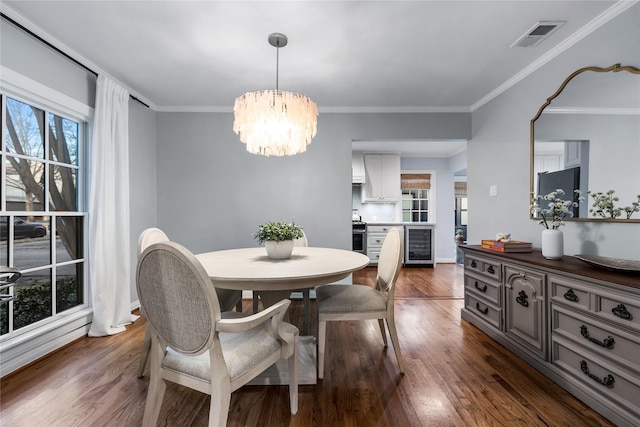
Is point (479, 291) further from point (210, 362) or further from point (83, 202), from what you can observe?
point (83, 202)

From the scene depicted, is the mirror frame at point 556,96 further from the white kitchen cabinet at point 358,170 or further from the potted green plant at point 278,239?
the white kitchen cabinet at point 358,170

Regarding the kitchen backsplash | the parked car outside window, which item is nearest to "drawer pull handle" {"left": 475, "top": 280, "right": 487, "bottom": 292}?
the parked car outside window

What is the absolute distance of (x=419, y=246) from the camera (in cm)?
629

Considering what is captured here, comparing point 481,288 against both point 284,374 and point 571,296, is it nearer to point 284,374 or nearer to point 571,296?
point 571,296

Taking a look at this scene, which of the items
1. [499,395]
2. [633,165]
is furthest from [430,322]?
[633,165]

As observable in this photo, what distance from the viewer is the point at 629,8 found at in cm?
189

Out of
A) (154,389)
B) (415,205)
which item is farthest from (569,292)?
(415,205)

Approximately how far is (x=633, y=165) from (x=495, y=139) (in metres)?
1.53

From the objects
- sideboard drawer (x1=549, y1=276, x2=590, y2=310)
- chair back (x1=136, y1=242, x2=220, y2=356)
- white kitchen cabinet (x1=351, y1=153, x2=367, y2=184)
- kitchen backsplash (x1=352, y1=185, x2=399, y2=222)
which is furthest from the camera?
kitchen backsplash (x1=352, y1=185, x2=399, y2=222)

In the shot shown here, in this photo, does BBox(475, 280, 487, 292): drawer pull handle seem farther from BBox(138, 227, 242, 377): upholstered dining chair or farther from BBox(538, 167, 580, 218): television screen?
BBox(138, 227, 242, 377): upholstered dining chair

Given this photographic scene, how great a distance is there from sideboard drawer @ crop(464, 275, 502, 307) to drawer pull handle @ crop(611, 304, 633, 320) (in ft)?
3.10

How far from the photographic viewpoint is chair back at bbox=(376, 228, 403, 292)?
208 cm

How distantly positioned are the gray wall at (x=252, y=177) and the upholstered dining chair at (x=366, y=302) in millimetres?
1635

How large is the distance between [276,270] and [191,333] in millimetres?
Answer: 634
